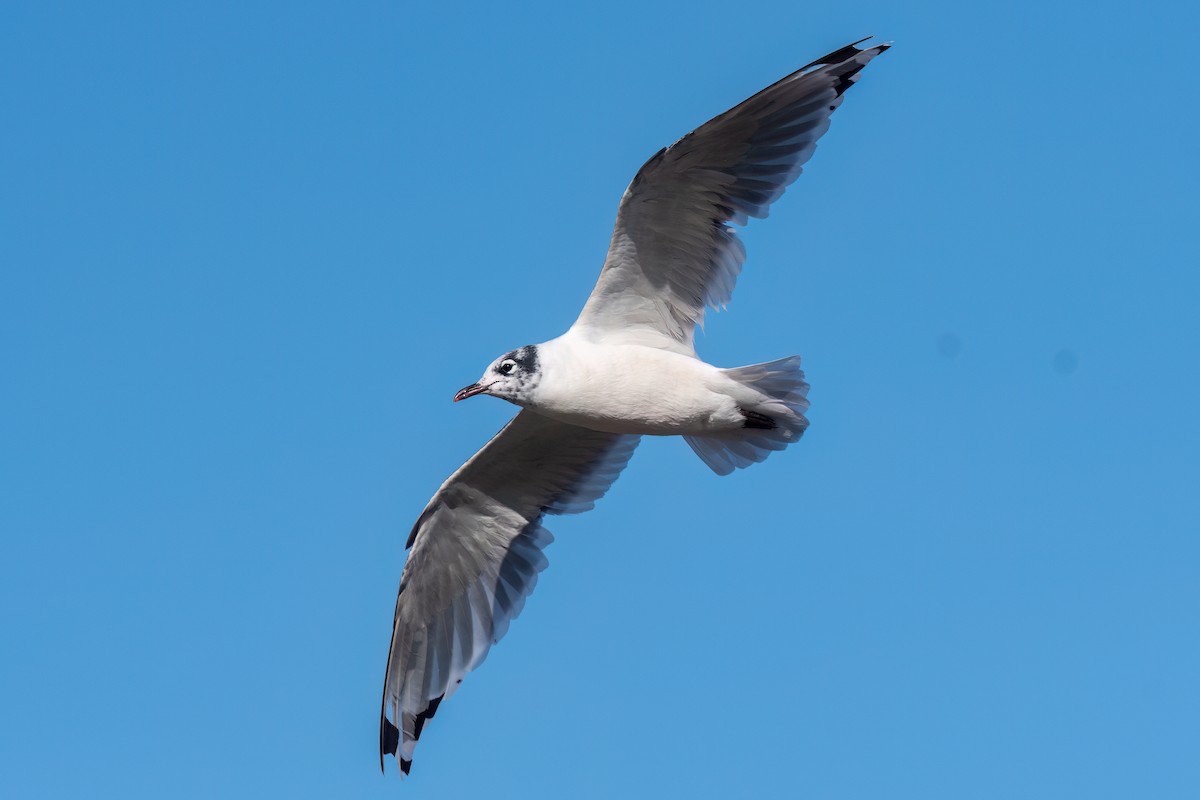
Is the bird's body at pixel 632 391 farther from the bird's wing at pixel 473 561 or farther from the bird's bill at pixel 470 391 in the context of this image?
the bird's wing at pixel 473 561

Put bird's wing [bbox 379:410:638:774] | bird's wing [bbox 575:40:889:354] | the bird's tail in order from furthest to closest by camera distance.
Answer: bird's wing [bbox 379:410:638:774] → the bird's tail → bird's wing [bbox 575:40:889:354]

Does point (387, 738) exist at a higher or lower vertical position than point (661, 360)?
lower

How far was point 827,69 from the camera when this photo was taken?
847 centimetres

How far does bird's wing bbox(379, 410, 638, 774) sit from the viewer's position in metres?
9.94

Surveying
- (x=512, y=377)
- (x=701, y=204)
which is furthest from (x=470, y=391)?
(x=701, y=204)

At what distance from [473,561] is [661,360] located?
2332mm

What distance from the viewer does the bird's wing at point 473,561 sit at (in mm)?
9938

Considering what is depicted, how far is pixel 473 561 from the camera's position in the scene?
1019cm

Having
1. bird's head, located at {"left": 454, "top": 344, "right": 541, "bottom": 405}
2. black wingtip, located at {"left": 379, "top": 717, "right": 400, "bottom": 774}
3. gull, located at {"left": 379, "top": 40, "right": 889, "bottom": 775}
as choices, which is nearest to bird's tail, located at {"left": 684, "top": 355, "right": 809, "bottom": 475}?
gull, located at {"left": 379, "top": 40, "right": 889, "bottom": 775}

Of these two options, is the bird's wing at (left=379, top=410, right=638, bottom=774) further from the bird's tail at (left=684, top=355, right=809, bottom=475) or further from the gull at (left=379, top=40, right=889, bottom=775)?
the bird's tail at (left=684, top=355, right=809, bottom=475)

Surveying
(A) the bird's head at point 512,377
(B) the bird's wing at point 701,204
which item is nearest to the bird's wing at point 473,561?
(B) the bird's wing at point 701,204

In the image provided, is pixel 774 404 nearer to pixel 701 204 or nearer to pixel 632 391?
pixel 632 391

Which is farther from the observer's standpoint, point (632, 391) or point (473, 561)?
point (473, 561)

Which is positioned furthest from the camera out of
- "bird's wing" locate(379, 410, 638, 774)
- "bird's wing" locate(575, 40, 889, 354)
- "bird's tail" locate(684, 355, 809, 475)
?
"bird's wing" locate(379, 410, 638, 774)
